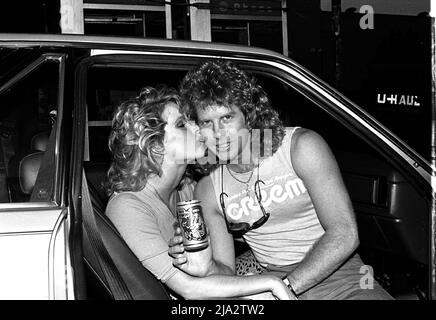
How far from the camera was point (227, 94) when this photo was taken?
8.19ft

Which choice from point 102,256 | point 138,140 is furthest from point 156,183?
point 102,256

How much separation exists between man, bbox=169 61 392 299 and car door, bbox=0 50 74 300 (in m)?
0.65

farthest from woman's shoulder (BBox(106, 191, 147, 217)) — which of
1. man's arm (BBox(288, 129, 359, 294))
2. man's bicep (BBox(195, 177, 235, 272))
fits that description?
man's arm (BBox(288, 129, 359, 294))

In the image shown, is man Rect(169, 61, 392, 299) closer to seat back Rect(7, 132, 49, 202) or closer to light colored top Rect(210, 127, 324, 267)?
light colored top Rect(210, 127, 324, 267)

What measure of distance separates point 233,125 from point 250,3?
4.79m

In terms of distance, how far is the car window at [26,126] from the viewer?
199cm

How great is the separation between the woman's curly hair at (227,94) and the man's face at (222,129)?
24 millimetres

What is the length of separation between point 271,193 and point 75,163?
36.4 inches

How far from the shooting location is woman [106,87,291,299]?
215cm

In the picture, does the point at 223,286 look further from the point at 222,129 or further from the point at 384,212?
the point at 384,212

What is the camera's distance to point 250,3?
7023 millimetres

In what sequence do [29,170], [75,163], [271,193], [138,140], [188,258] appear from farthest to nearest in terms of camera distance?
[271,193] < [138,140] < [188,258] < [29,170] < [75,163]

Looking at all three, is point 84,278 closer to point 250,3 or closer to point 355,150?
point 355,150

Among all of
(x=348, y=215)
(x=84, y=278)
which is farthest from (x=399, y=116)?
(x=84, y=278)
